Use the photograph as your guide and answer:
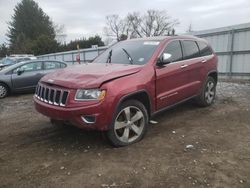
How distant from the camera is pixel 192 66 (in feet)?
20.4

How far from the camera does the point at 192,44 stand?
6578mm

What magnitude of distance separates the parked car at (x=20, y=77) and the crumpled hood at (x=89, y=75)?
6505 millimetres

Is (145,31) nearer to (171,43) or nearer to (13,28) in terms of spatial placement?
(13,28)

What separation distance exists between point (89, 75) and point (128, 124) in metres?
1.04

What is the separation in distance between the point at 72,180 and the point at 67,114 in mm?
1023

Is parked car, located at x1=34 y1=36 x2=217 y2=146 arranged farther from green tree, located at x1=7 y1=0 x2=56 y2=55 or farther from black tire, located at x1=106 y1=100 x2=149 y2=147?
green tree, located at x1=7 y1=0 x2=56 y2=55

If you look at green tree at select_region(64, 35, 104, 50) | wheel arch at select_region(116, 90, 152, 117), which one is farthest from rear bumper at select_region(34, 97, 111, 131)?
green tree at select_region(64, 35, 104, 50)

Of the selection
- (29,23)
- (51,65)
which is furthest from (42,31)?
(51,65)

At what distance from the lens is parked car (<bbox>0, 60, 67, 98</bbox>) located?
1080cm

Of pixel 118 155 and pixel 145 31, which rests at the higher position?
pixel 145 31

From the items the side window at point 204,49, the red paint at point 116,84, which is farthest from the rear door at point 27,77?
the side window at point 204,49

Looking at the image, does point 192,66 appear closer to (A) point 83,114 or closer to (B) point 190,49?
(B) point 190,49

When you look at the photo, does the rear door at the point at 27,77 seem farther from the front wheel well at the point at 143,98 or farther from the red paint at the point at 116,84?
the front wheel well at the point at 143,98

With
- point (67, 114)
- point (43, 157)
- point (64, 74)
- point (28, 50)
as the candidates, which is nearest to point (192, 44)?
point (64, 74)
